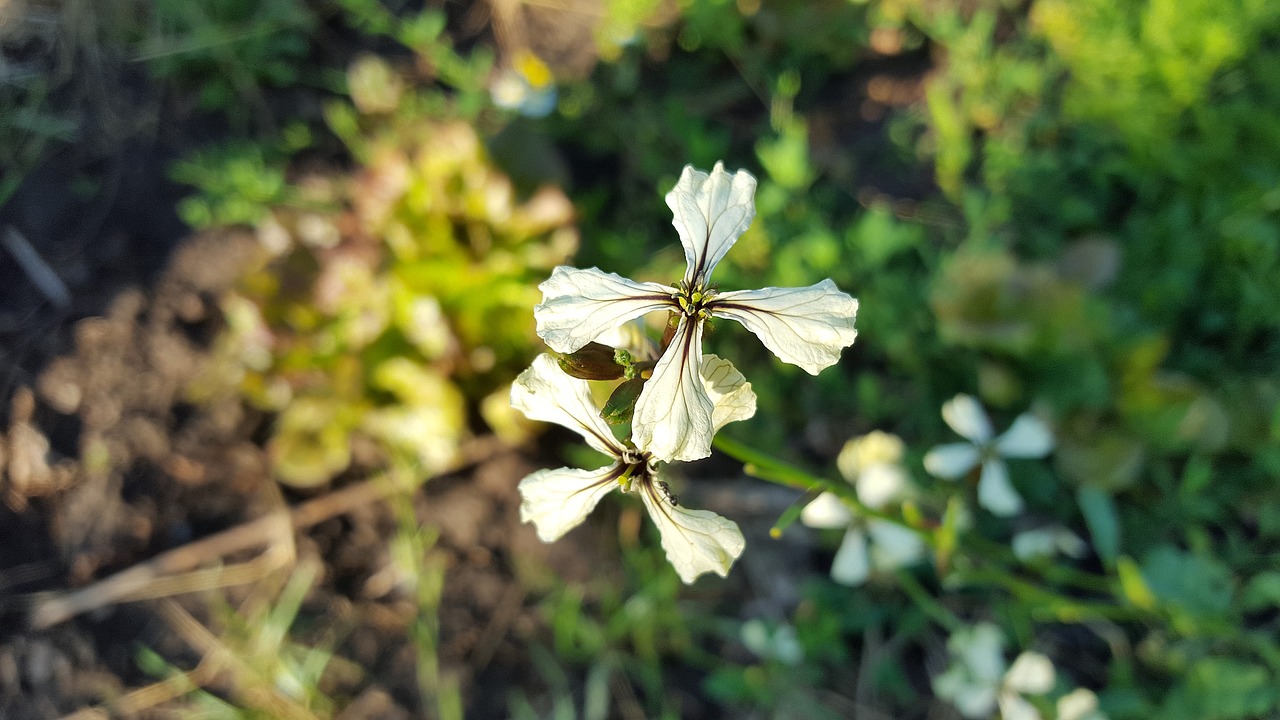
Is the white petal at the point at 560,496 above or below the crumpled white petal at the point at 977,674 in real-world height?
above

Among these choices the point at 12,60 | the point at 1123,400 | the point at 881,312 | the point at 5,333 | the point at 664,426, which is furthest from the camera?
the point at 12,60

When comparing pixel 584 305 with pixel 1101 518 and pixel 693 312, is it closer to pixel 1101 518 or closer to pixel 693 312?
pixel 693 312

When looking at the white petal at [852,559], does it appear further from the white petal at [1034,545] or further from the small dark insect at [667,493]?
the small dark insect at [667,493]

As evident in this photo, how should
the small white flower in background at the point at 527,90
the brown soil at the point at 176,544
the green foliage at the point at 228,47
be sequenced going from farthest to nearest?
the green foliage at the point at 228,47, the small white flower in background at the point at 527,90, the brown soil at the point at 176,544

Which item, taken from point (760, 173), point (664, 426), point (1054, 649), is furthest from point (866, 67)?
point (664, 426)

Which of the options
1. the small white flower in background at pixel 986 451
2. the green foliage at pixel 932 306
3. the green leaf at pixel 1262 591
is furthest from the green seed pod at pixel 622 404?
the green leaf at pixel 1262 591

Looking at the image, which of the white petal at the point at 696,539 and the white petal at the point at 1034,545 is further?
the white petal at the point at 1034,545

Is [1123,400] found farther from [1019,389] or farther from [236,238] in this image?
[236,238]
